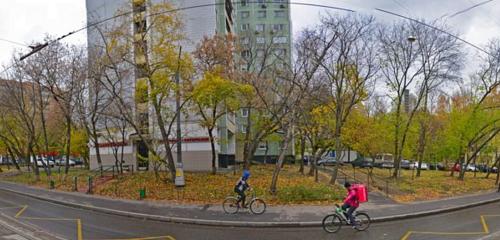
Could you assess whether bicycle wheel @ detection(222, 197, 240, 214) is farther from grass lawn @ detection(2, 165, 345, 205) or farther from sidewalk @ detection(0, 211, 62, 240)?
sidewalk @ detection(0, 211, 62, 240)

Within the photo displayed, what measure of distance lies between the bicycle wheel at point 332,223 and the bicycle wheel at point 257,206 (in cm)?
406

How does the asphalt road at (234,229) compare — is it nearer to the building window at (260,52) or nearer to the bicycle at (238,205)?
the bicycle at (238,205)

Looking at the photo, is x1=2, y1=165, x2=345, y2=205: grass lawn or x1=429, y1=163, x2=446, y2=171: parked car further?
x1=429, y1=163, x2=446, y2=171: parked car

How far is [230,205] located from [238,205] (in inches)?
13.6

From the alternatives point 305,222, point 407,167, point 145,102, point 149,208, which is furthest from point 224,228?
point 407,167

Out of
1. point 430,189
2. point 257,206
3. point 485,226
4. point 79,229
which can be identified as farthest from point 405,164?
point 79,229

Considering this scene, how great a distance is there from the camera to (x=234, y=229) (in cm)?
1508

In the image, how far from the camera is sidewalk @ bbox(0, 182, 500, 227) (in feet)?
52.9

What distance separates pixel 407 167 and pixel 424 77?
28293mm

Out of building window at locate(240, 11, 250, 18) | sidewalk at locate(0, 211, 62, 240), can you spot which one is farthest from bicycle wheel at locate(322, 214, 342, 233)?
building window at locate(240, 11, 250, 18)

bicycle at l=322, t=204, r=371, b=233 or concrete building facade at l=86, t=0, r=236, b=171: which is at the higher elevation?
concrete building facade at l=86, t=0, r=236, b=171

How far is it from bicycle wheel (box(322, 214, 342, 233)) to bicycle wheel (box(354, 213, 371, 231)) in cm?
65

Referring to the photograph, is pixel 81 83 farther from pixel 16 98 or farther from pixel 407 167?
pixel 407 167

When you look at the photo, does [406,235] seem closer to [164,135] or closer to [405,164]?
[164,135]
